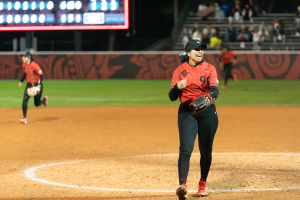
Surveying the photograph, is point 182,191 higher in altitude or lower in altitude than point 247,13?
lower

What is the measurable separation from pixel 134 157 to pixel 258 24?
85.0 feet

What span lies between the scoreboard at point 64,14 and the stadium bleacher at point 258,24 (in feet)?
20.5

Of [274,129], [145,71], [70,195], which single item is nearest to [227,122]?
[274,129]

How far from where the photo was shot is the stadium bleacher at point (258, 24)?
1195 inches

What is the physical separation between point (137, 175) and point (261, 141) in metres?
4.17

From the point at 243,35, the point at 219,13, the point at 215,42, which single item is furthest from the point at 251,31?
the point at 219,13

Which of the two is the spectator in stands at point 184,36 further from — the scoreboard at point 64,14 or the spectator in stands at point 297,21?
Result: the spectator in stands at point 297,21

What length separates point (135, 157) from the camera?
28.9 feet

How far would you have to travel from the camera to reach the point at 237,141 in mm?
10578

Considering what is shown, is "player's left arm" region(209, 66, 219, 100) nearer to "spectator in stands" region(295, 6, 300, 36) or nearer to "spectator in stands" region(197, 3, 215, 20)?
"spectator in stands" region(295, 6, 300, 36)

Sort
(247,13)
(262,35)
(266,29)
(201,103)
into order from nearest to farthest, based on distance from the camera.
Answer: (201,103) < (262,35) < (266,29) < (247,13)

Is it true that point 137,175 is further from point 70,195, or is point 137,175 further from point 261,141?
point 261,141

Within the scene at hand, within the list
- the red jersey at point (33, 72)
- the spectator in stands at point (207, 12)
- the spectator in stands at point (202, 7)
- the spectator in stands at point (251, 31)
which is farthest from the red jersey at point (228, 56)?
the spectator in stands at point (202, 7)

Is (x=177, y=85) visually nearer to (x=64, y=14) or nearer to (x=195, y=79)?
(x=195, y=79)
